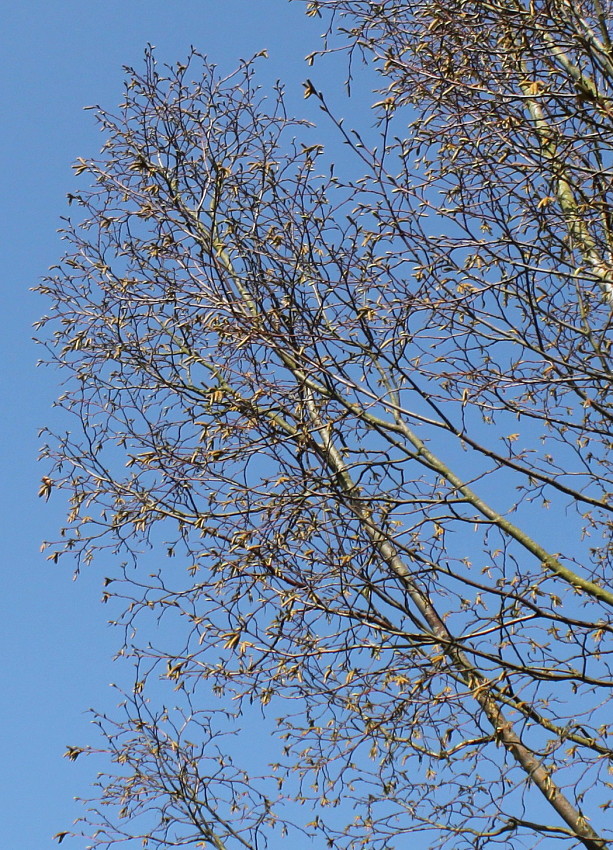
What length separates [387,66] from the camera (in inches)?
259

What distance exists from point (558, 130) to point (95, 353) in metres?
4.36

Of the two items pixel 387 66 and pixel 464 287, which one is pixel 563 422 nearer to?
pixel 464 287

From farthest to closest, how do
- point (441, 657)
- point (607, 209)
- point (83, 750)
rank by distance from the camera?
point (83, 750) < point (607, 209) < point (441, 657)

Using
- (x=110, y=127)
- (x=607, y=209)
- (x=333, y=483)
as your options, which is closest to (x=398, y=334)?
(x=333, y=483)

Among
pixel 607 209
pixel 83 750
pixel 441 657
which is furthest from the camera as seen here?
pixel 83 750


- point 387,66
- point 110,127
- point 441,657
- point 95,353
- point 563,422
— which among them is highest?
point 110,127

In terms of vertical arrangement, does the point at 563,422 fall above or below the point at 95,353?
below

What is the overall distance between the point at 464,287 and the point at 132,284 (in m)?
2.90

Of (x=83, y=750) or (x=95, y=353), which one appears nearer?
(x=83, y=750)

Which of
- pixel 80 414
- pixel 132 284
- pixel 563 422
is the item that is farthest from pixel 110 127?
pixel 563 422

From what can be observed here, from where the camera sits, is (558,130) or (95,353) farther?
(95,353)

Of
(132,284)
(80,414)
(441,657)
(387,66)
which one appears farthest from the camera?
(80,414)

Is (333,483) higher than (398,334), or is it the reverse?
(398,334)

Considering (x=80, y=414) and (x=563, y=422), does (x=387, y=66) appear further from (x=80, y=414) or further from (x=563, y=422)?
(x=80, y=414)
